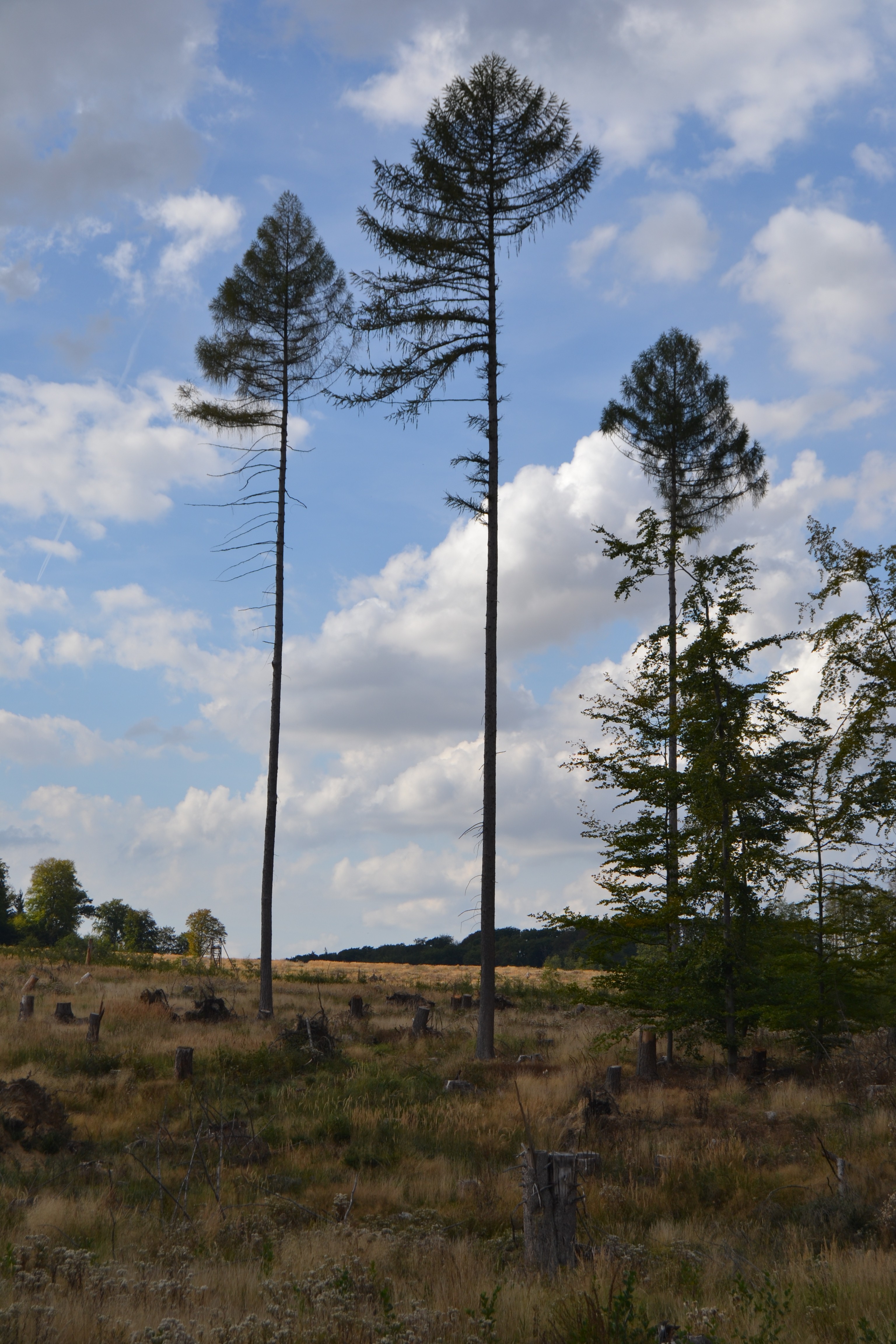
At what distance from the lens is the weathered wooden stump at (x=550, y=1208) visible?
7125 millimetres

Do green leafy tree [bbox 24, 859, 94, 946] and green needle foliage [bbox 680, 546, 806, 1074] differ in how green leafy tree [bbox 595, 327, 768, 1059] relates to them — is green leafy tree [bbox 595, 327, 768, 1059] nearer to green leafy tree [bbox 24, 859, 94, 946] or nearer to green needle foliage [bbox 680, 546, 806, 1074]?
green needle foliage [bbox 680, 546, 806, 1074]

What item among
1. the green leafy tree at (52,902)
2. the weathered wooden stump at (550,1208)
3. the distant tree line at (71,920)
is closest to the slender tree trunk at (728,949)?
the weathered wooden stump at (550,1208)

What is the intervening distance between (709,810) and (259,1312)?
425 inches

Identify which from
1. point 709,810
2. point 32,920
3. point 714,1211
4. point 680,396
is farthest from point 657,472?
point 32,920

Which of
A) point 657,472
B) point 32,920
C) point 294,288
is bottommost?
point 32,920

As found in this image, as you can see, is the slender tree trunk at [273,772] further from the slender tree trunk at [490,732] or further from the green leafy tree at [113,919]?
the green leafy tree at [113,919]

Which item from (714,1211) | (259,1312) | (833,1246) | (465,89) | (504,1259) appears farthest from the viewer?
(465,89)

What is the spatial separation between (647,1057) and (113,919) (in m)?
84.3

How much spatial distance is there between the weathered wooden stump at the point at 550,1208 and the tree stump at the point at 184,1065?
8.18 m

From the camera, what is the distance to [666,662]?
17484 millimetres

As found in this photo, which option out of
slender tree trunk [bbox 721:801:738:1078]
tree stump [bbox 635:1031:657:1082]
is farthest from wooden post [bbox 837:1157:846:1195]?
tree stump [bbox 635:1031:657:1082]

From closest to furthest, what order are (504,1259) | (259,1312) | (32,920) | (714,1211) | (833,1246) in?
(259,1312) → (833,1246) → (504,1259) → (714,1211) → (32,920)

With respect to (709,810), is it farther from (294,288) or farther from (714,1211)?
(294,288)

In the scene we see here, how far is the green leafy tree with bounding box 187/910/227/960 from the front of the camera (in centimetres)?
7262
